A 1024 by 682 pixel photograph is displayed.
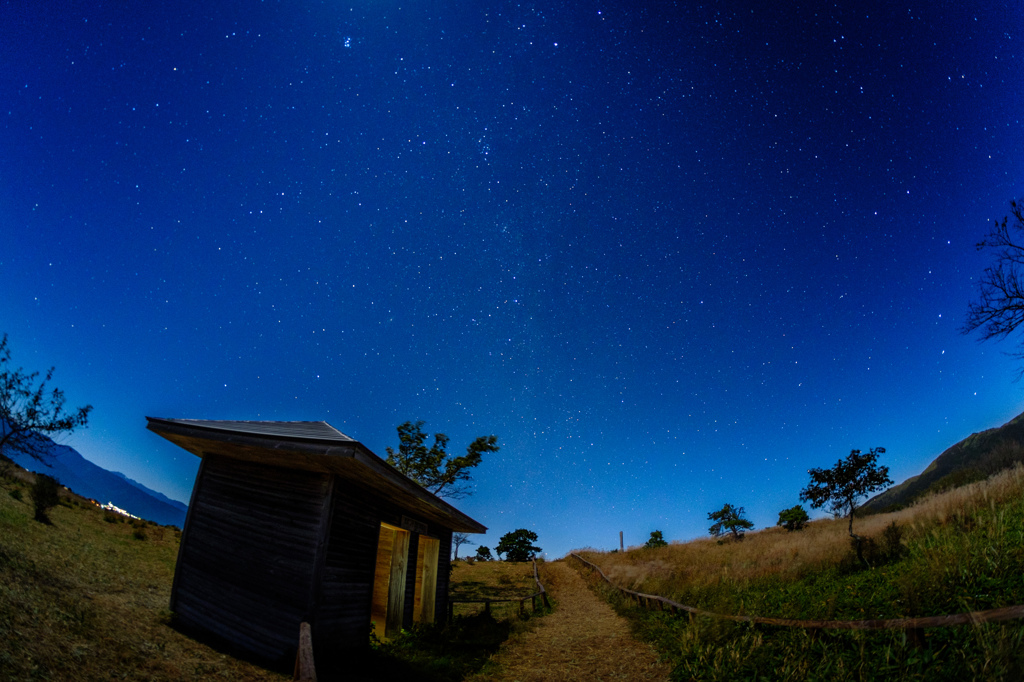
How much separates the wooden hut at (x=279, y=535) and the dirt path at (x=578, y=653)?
335cm

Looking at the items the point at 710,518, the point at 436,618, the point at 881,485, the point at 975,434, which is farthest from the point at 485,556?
the point at 975,434

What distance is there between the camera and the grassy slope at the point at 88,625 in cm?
509

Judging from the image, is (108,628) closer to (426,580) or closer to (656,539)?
(426,580)

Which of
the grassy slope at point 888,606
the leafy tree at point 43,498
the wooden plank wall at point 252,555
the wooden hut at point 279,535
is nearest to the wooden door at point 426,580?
the wooden hut at point 279,535

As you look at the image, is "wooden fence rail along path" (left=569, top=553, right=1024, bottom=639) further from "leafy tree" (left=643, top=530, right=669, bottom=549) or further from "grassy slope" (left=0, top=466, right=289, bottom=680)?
"leafy tree" (left=643, top=530, right=669, bottom=549)

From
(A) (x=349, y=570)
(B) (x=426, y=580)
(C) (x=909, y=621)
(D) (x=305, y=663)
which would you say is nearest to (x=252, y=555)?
(A) (x=349, y=570)

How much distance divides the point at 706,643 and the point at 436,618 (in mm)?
9829

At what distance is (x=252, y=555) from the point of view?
841 centimetres

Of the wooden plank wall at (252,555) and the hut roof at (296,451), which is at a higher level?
the hut roof at (296,451)

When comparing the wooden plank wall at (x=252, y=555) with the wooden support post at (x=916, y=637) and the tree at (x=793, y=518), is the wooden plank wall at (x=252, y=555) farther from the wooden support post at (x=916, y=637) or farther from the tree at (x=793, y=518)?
the tree at (x=793, y=518)

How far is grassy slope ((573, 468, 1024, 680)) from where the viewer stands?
4832 millimetres

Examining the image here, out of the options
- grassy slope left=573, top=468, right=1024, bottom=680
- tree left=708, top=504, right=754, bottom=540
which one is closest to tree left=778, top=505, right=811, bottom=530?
tree left=708, top=504, right=754, bottom=540

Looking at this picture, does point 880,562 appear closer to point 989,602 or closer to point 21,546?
point 989,602

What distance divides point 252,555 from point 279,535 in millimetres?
802
